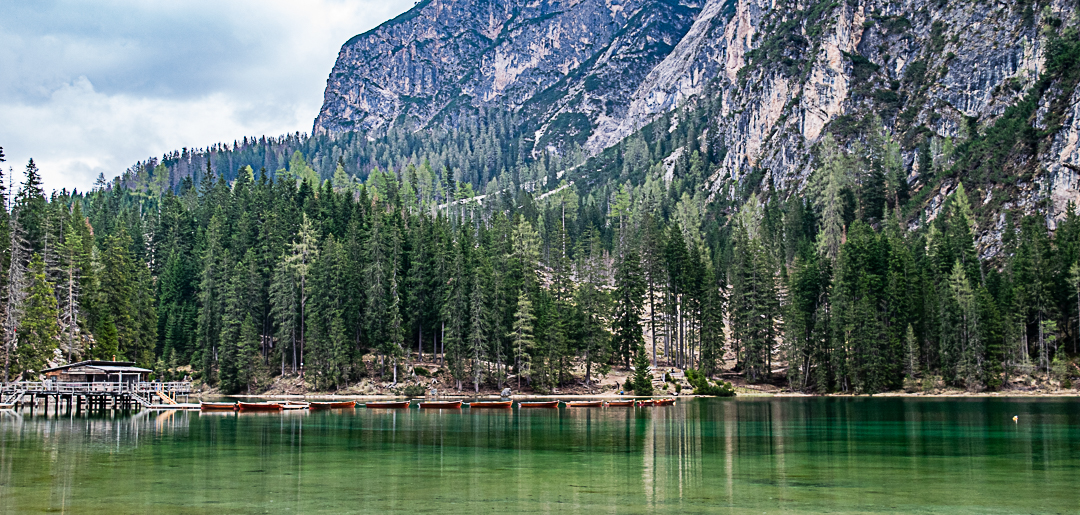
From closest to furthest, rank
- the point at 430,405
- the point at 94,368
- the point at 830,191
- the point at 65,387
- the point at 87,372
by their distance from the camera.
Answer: the point at 65,387 < the point at 94,368 < the point at 87,372 < the point at 430,405 < the point at 830,191

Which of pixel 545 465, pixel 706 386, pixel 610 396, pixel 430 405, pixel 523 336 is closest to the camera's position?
pixel 545 465

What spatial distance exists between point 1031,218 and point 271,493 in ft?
399

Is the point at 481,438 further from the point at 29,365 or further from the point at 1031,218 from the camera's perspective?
the point at 1031,218

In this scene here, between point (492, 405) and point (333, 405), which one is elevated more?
point (333, 405)

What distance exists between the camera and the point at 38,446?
4050 centimetres

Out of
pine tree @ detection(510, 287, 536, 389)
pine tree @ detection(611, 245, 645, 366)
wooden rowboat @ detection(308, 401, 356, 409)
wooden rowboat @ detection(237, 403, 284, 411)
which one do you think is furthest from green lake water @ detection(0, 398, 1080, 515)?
pine tree @ detection(611, 245, 645, 366)

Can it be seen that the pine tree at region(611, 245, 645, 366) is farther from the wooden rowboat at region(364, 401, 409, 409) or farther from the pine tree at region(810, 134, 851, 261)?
the pine tree at region(810, 134, 851, 261)

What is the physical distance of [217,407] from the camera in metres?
72.8

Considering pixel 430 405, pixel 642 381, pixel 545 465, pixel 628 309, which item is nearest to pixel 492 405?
pixel 430 405

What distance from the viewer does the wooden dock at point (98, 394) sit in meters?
71.0

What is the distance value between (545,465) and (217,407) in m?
48.0

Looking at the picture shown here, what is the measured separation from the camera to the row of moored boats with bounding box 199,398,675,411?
2859 inches

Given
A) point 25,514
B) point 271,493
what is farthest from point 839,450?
point 25,514

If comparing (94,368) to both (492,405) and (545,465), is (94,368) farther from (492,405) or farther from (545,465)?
(545,465)
